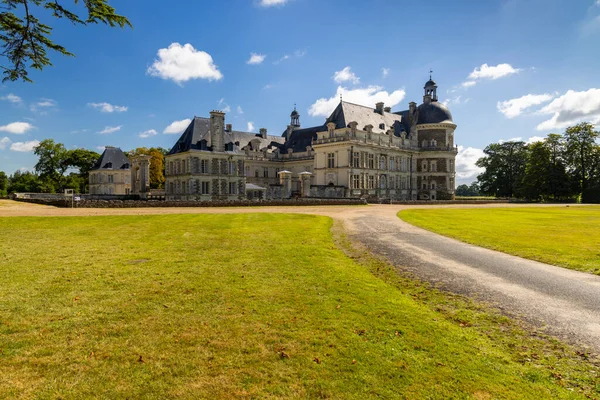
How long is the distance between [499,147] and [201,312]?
314ft

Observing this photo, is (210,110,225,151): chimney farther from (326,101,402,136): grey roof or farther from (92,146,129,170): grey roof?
(92,146,129,170): grey roof

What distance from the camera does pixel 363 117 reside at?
203 feet

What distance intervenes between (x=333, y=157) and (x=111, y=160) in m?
45.2

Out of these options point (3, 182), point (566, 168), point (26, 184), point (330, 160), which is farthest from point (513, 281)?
point (3, 182)

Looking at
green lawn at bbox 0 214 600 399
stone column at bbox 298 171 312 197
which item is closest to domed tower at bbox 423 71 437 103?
stone column at bbox 298 171 312 197

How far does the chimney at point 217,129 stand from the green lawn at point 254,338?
1767 inches

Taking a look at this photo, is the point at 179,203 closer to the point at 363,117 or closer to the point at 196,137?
the point at 196,137

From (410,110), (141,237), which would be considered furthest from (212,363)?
(410,110)

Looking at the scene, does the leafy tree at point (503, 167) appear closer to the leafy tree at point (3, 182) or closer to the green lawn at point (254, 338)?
the green lawn at point (254, 338)

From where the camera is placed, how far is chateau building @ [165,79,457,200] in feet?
171

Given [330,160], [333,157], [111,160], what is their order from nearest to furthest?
[333,157] < [330,160] < [111,160]

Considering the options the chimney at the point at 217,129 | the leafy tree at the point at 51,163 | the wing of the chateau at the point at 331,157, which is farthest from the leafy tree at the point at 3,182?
the chimney at the point at 217,129

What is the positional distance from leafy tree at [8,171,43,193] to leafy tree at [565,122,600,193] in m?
105

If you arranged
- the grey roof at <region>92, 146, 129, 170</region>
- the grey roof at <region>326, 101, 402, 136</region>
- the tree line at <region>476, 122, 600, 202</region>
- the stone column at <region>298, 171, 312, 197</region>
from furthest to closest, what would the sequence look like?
the grey roof at <region>92, 146, 129, 170</region>, the tree line at <region>476, 122, 600, 202</region>, the grey roof at <region>326, 101, 402, 136</region>, the stone column at <region>298, 171, 312, 197</region>
